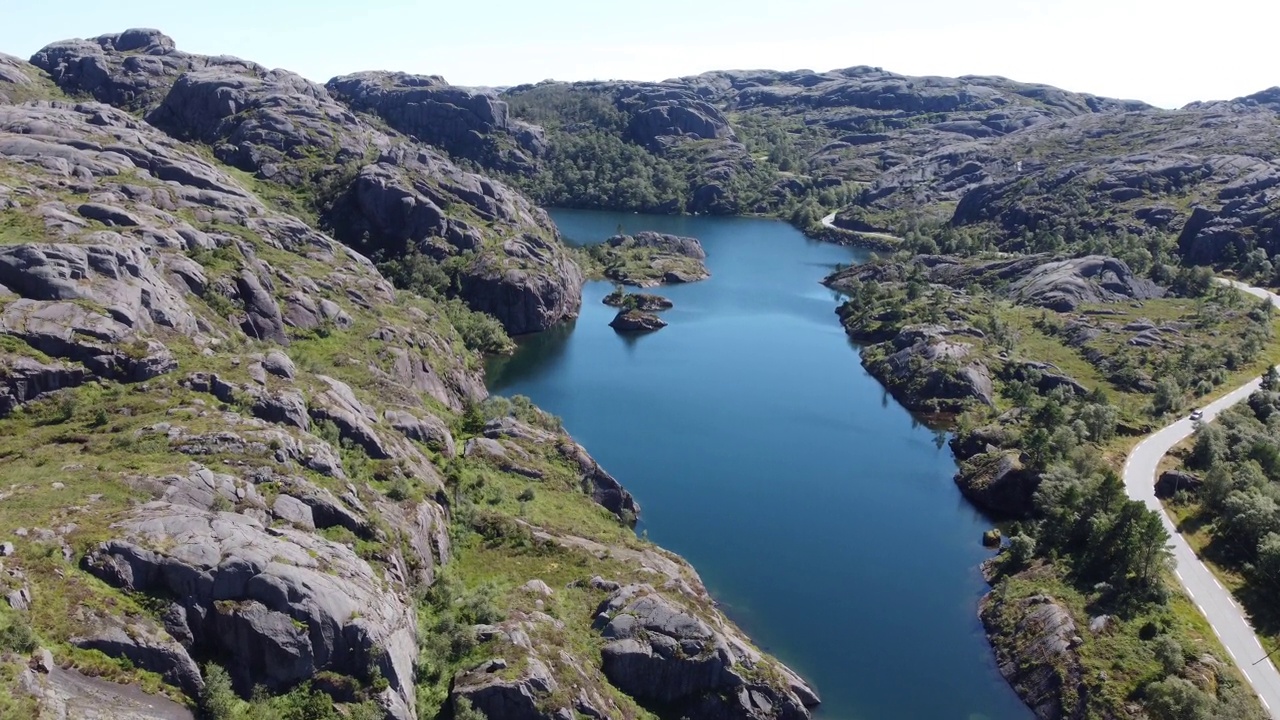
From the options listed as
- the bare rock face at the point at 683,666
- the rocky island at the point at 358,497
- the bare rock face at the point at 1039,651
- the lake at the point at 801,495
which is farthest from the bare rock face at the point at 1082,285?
the bare rock face at the point at 683,666

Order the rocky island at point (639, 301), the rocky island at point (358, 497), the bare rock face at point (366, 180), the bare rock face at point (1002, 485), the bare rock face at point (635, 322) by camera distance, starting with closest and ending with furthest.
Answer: the rocky island at point (358, 497) < the bare rock face at point (1002, 485) < the bare rock face at point (366, 180) < the bare rock face at point (635, 322) < the rocky island at point (639, 301)

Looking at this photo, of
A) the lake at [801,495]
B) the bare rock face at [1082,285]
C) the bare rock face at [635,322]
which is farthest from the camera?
the bare rock face at [1082,285]

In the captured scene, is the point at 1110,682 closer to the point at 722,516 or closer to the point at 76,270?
the point at 722,516

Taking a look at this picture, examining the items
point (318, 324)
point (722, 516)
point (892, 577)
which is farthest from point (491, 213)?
point (892, 577)

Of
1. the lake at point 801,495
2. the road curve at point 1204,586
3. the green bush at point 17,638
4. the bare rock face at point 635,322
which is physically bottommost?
the lake at point 801,495

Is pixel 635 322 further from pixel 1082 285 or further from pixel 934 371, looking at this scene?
pixel 1082 285

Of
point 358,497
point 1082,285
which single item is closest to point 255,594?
point 358,497

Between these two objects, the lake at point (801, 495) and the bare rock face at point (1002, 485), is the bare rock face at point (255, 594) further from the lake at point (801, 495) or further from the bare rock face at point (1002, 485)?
the bare rock face at point (1002, 485)
